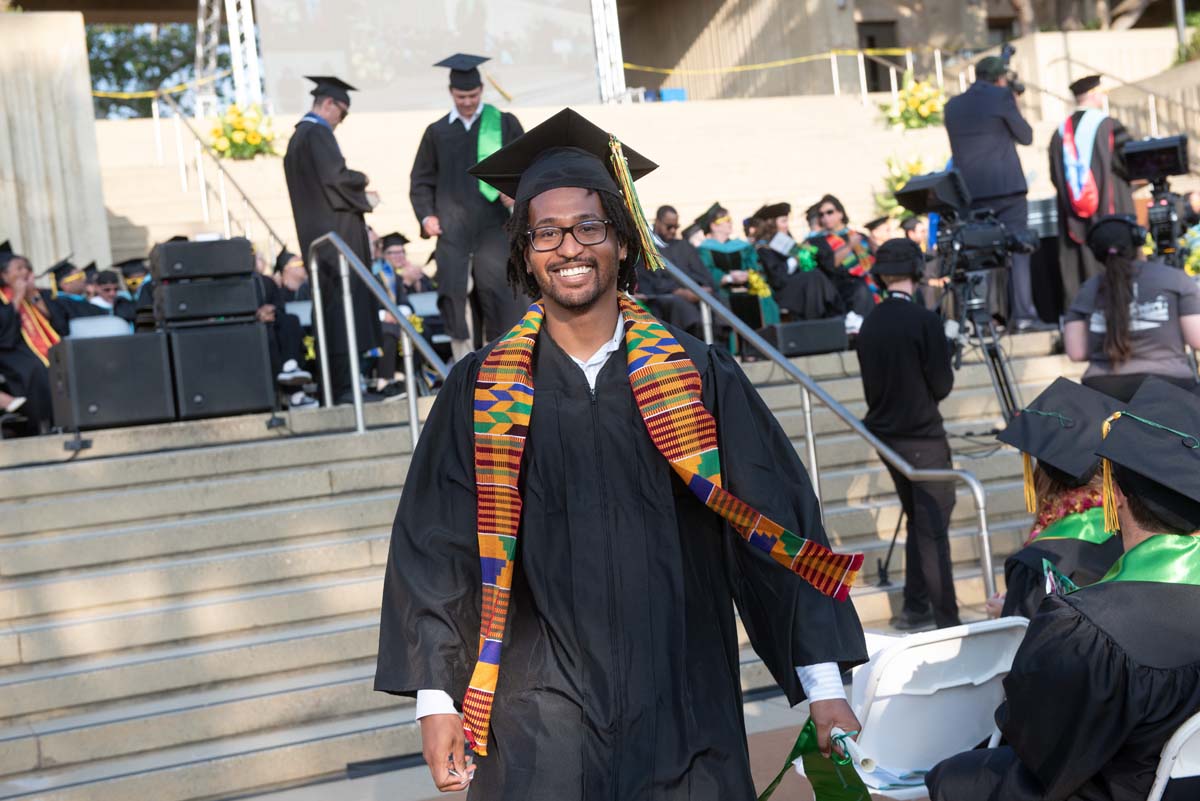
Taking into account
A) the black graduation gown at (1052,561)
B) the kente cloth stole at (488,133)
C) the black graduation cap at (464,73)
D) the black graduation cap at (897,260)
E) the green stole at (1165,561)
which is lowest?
the black graduation gown at (1052,561)

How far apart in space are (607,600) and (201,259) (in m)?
5.90

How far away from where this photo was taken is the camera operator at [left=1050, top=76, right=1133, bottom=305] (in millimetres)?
9688

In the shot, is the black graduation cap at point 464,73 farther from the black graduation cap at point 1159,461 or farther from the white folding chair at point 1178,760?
the white folding chair at point 1178,760

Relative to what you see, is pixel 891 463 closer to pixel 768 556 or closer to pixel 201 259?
pixel 201 259

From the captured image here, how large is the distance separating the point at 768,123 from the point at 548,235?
18.3 meters

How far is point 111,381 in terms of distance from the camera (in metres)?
7.53

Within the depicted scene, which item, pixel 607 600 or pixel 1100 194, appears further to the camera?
pixel 1100 194

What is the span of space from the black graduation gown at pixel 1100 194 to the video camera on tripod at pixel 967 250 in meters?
1.77

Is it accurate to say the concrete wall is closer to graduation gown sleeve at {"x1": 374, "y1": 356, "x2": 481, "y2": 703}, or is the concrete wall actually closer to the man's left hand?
graduation gown sleeve at {"x1": 374, "y1": 356, "x2": 481, "y2": 703}

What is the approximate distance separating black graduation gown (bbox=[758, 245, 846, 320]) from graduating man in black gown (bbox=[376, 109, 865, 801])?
886 cm

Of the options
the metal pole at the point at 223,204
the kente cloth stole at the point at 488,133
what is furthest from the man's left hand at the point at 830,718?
the metal pole at the point at 223,204

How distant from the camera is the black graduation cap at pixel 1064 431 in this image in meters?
3.88

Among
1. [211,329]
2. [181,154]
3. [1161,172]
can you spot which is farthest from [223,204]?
[1161,172]

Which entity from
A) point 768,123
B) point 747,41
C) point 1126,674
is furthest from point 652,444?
point 747,41
